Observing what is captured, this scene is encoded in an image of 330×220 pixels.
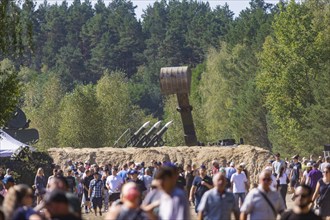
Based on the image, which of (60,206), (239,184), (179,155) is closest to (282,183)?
(239,184)

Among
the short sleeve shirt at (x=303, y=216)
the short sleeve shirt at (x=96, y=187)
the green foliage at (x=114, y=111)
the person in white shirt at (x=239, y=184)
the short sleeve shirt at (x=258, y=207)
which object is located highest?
the green foliage at (x=114, y=111)

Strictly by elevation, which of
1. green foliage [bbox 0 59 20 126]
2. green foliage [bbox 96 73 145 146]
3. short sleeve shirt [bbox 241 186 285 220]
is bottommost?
short sleeve shirt [bbox 241 186 285 220]

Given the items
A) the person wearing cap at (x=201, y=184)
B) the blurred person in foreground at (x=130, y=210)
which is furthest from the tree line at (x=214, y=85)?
the blurred person in foreground at (x=130, y=210)

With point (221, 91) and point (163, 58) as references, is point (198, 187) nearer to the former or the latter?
point (221, 91)

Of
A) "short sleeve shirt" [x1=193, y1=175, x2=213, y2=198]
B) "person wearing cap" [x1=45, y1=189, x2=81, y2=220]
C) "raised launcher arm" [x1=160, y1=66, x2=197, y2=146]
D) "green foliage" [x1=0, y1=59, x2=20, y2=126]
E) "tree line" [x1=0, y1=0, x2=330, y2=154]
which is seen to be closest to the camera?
"person wearing cap" [x1=45, y1=189, x2=81, y2=220]

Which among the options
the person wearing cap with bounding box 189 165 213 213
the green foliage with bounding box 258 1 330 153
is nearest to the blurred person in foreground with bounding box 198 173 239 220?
the person wearing cap with bounding box 189 165 213 213

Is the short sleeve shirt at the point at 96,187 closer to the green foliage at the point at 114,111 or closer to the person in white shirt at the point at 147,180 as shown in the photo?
the person in white shirt at the point at 147,180

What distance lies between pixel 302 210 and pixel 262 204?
1.68 m

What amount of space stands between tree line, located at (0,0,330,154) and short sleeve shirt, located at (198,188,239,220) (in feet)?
50.2

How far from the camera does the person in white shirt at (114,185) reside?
116ft

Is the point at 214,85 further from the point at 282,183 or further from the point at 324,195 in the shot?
the point at 324,195

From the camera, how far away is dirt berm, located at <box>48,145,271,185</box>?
54.5 m

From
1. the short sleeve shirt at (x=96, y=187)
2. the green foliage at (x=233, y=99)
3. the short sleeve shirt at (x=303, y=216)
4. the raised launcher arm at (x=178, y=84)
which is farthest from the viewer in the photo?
the green foliage at (x=233, y=99)

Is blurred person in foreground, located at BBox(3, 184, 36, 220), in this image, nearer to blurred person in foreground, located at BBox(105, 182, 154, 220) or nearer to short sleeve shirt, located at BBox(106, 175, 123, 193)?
blurred person in foreground, located at BBox(105, 182, 154, 220)
